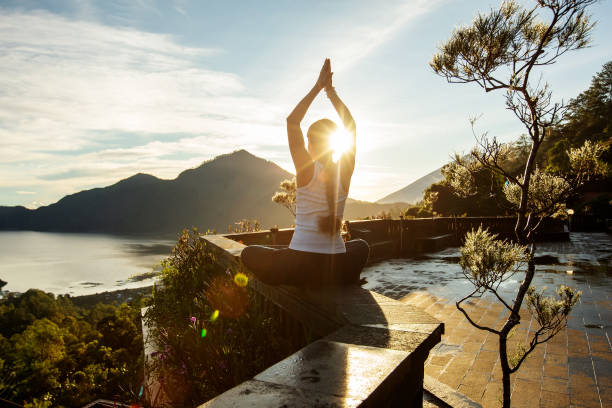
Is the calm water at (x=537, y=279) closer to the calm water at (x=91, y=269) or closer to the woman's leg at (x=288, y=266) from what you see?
the woman's leg at (x=288, y=266)

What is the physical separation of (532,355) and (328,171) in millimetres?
3233

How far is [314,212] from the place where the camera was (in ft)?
7.33

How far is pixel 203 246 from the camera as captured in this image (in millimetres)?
5477

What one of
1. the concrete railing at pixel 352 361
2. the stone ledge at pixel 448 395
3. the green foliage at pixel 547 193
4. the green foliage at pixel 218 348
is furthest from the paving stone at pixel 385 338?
the green foliage at pixel 547 193

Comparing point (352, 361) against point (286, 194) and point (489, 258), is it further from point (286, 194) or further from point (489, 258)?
point (286, 194)

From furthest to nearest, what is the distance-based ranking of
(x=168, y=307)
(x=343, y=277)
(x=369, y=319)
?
(x=168, y=307)
(x=343, y=277)
(x=369, y=319)

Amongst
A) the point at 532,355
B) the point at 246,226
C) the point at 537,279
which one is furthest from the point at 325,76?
the point at 537,279

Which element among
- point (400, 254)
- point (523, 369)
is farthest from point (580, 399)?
point (400, 254)

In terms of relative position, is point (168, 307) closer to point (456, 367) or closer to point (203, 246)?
point (203, 246)

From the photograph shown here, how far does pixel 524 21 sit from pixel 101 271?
591 feet

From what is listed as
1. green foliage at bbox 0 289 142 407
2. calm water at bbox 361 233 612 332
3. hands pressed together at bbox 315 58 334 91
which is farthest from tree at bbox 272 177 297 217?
green foliage at bbox 0 289 142 407

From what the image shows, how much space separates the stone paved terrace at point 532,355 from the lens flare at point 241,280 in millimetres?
1938

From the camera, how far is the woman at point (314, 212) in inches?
85.2

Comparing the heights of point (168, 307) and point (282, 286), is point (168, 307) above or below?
below
